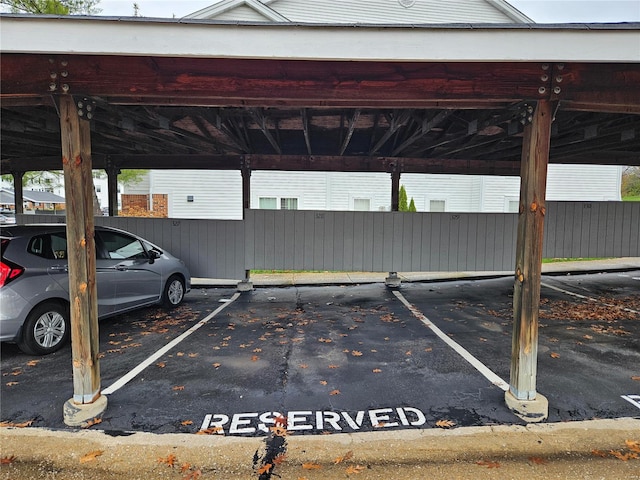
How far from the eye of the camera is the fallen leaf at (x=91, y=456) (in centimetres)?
243

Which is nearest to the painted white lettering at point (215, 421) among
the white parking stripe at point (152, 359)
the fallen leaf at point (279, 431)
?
Answer: the fallen leaf at point (279, 431)

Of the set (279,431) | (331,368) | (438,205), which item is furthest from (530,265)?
(438,205)

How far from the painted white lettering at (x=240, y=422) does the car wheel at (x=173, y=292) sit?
3.77 meters

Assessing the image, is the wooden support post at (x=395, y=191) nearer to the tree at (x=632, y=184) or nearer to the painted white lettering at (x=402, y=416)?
the painted white lettering at (x=402, y=416)

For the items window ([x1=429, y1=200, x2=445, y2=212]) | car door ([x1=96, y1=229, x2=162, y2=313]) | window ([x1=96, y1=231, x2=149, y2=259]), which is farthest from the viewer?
window ([x1=429, y1=200, x2=445, y2=212])

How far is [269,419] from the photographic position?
2.89 metres

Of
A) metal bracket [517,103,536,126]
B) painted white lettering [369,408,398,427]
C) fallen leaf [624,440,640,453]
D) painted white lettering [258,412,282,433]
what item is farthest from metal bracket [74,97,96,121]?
fallen leaf [624,440,640,453]

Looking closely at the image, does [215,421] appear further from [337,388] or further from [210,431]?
[337,388]

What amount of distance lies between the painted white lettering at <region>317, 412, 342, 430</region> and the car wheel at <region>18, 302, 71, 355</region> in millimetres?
3471

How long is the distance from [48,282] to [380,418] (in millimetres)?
3997

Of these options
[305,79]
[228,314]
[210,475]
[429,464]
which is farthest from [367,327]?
[305,79]

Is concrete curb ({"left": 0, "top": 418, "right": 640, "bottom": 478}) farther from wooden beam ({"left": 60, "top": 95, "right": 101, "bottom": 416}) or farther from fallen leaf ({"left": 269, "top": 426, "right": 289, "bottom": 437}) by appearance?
wooden beam ({"left": 60, "top": 95, "right": 101, "bottom": 416})

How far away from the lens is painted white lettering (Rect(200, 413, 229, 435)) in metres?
2.78

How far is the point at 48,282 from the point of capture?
13.6 feet
